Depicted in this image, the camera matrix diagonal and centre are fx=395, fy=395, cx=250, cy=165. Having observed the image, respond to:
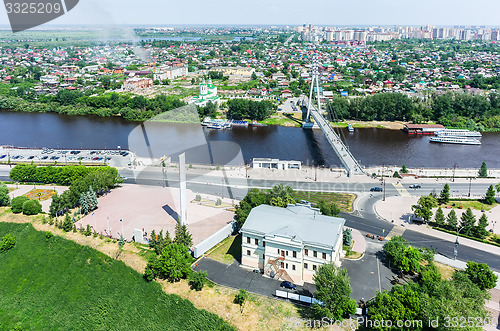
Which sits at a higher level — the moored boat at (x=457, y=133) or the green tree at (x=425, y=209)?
the green tree at (x=425, y=209)

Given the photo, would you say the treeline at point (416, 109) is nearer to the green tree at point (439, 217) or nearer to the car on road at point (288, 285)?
the green tree at point (439, 217)

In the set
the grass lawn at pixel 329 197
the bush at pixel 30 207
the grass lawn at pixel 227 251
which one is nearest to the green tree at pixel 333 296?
the grass lawn at pixel 227 251

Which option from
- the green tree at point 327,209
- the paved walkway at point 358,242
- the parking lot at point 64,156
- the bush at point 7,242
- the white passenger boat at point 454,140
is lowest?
the white passenger boat at point 454,140

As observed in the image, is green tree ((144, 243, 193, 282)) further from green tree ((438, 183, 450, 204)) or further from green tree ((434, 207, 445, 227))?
green tree ((438, 183, 450, 204))

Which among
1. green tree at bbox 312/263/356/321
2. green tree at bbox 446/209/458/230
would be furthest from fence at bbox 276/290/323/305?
green tree at bbox 446/209/458/230

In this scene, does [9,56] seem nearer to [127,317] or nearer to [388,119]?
[388,119]

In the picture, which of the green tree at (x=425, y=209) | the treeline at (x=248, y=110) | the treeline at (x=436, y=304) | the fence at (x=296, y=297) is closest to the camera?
the treeline at (x=436, y=304)

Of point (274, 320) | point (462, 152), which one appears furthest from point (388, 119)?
point (274, 320)
